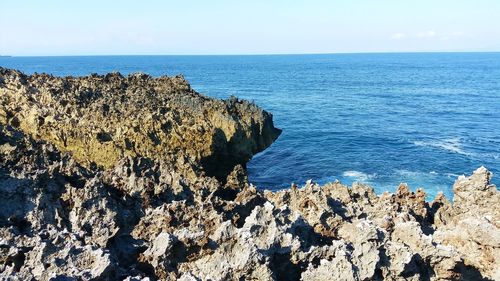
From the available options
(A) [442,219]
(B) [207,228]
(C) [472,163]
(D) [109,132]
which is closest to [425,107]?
(C) [472,163]

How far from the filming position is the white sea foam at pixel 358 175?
43.1m

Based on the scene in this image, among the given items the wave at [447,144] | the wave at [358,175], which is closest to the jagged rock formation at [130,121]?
the wave at [358,175]

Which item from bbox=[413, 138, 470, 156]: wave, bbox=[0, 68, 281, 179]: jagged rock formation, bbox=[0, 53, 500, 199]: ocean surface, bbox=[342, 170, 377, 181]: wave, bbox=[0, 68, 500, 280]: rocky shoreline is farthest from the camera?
A: bbox=[413, 138, 470, 156]: wave

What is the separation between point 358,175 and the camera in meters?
44.2

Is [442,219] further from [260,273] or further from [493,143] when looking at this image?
[493,143]

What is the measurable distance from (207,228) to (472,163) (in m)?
41.7

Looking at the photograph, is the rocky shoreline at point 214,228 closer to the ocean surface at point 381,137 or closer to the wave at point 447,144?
the ocean surface at point 381,137

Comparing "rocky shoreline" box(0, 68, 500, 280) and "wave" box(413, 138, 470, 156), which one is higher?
"rocky shoreline" box(0, 68, 500, 280)

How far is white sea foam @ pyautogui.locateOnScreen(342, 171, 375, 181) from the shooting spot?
4309 centimetres

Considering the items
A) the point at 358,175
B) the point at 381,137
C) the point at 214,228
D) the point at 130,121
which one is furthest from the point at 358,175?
the point at 214,228

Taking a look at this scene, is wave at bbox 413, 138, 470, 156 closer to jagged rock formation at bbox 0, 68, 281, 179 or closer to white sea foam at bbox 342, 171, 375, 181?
white sea foam at bbox 342, 171, 375, 181

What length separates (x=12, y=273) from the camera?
8.89 m

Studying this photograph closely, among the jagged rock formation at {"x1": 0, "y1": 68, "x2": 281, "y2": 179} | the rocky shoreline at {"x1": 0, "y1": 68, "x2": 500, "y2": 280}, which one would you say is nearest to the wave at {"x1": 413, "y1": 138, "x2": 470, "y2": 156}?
the jagged rock formation at {"x1": 0, "y1": 68, "x2": 281, "y2": 179}

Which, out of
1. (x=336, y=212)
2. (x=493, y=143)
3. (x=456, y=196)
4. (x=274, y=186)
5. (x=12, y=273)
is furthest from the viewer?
(x=493, y=143)
